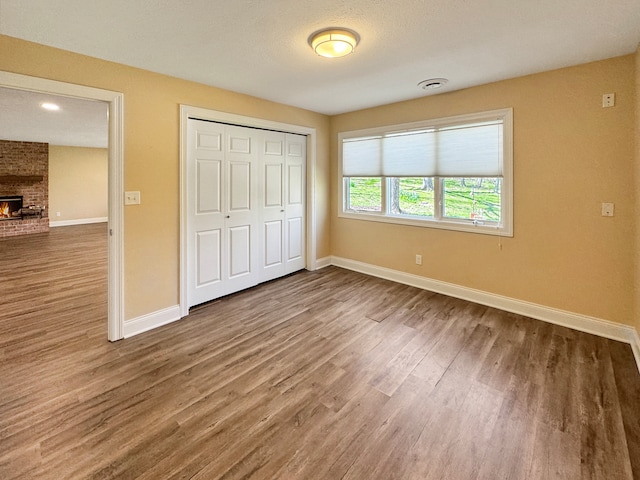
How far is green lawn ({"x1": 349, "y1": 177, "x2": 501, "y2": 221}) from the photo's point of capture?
11.6 feet

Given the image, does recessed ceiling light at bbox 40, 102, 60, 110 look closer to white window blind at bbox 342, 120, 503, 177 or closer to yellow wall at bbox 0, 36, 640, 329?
yellow wall at bbox 0, 36, 640, 329

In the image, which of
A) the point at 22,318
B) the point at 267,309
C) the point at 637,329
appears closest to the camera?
the point at 637,329

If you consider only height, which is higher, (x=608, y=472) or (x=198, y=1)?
(x=198, y=1)

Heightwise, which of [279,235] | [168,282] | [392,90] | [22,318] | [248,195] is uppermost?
[392,90]

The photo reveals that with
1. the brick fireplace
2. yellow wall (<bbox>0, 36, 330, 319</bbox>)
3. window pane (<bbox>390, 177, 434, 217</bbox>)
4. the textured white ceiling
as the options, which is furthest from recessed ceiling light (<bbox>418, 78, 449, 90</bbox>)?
the brick fireplace

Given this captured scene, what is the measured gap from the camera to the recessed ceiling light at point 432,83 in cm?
320

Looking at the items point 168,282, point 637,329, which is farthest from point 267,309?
point 637,329

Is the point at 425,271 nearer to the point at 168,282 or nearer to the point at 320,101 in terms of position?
the point at 320,101

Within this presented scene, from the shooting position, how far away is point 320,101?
406cm

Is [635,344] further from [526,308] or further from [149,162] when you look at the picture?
[149,162]

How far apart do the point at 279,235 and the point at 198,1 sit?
2.99 metres

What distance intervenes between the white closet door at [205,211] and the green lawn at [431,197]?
215 cm

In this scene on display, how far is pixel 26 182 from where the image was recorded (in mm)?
7875

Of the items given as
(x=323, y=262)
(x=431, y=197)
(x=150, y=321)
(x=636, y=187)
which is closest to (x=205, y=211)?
(x=150, y=321)
